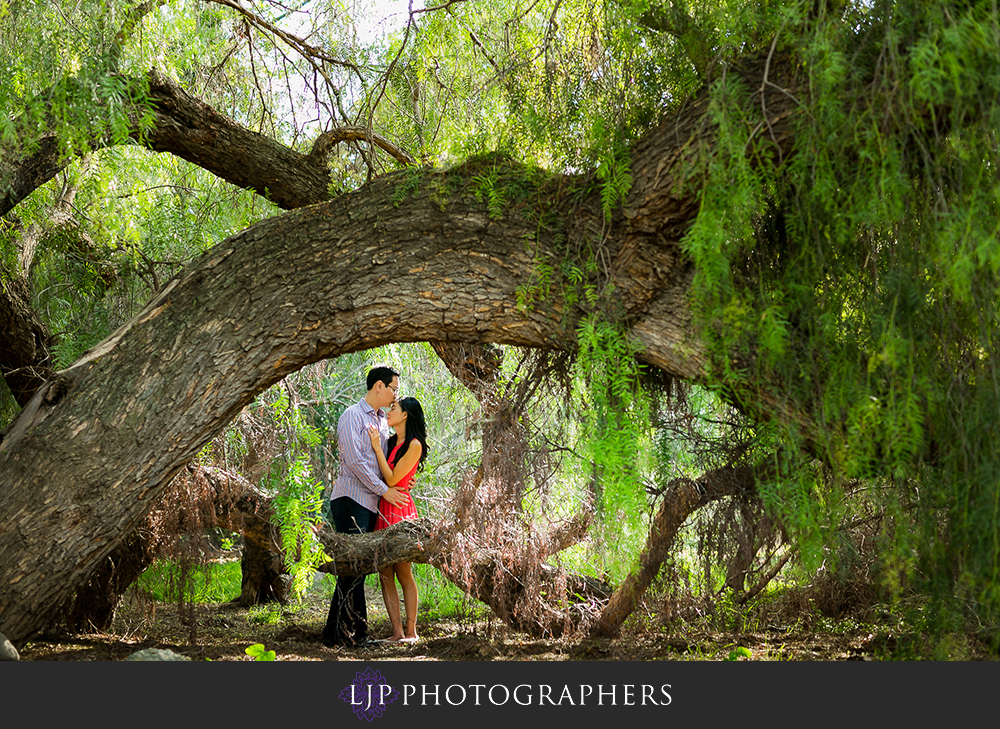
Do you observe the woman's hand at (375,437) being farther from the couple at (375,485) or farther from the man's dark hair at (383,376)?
the man's dark hair at (383,376)

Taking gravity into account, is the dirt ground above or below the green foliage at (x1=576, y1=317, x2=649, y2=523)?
below

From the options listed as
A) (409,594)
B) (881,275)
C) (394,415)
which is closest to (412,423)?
(394,415)

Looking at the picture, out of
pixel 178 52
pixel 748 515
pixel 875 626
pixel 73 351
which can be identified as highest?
pixel 178 52

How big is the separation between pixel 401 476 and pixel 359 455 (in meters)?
0.30

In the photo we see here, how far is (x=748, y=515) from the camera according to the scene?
398 centimetres

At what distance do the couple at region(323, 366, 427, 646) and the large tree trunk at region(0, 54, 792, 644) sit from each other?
3.80 ft

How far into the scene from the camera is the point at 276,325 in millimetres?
3721

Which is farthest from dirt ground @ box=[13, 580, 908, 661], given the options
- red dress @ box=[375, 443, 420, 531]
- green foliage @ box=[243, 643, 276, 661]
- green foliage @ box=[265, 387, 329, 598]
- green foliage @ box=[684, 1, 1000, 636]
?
green foliage @ box=[684, 1, 1000, 636]

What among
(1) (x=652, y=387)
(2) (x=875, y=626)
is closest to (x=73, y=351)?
(1) (x=652, y=387)

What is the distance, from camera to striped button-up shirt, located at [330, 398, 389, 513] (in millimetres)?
4969

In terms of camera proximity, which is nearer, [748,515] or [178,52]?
[748,515]

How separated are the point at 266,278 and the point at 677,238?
6.07 feet

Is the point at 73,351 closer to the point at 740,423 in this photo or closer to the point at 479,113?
the point at 479,113

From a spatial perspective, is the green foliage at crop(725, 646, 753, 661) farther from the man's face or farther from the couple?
the man's face
